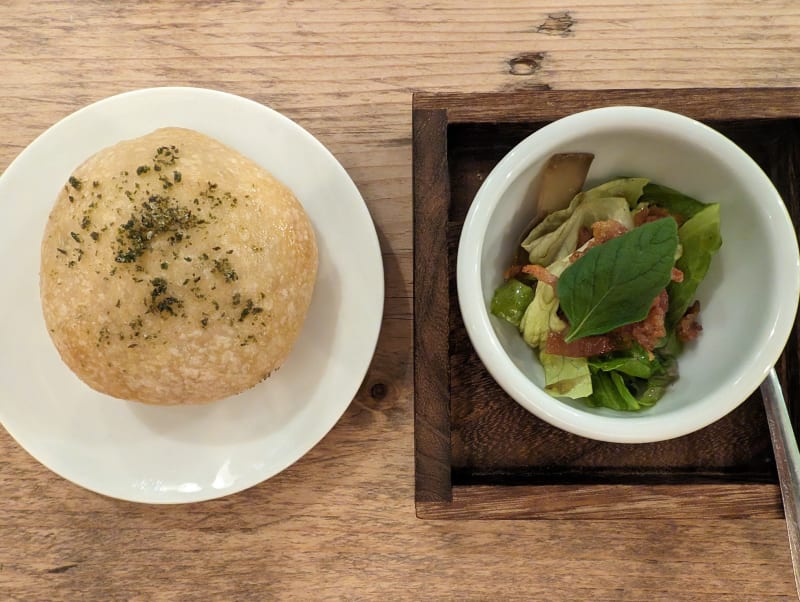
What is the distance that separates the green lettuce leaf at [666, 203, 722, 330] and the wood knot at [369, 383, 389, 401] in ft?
1.67

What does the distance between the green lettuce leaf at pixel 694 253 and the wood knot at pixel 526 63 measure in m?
0.49

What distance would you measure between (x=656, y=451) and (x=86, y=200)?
999 millimetres

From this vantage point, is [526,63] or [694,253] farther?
[526,63]

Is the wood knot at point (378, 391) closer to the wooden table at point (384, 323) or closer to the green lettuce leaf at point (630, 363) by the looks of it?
the wooden table at point (384, 323)

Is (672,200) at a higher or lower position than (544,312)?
higher

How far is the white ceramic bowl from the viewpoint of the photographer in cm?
78

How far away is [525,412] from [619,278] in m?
0.34

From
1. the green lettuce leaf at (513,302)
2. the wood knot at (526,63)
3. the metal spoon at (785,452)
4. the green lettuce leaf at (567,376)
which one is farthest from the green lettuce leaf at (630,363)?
the wood knot at (526,63)

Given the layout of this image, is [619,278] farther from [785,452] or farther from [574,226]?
[785,452]

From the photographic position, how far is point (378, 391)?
114 cm

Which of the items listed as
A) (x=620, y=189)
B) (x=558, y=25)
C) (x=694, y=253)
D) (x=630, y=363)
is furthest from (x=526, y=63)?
(x=630, y=363)

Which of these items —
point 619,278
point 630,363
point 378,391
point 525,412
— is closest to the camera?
point 619,278

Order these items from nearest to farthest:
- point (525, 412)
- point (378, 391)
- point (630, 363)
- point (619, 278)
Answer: point (619, 278), point (630, 363), point (525, 412), point (378, 391)

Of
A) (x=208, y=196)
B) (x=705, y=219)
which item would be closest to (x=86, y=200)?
(x=208, y=196)
